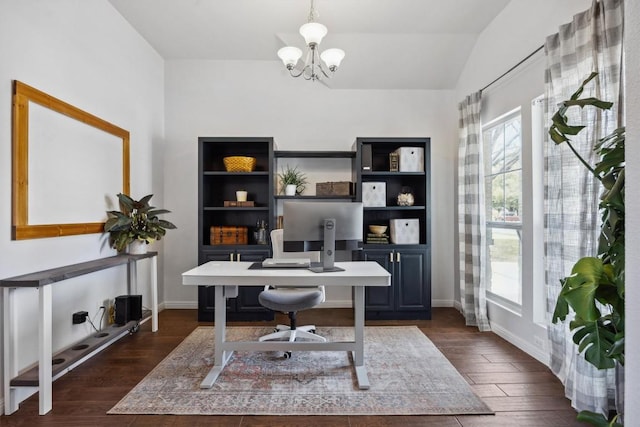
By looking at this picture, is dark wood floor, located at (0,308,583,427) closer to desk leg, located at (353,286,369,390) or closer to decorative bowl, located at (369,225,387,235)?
desk leg, located at (353,286,369,390)

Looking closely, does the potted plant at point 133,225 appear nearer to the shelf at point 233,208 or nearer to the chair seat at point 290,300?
the shelf at point 233,208

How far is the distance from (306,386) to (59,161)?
7.77 feet

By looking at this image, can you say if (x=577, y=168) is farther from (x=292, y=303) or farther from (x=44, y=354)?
(x=44, y=354)

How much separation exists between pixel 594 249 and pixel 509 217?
131cm

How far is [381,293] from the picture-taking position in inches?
153

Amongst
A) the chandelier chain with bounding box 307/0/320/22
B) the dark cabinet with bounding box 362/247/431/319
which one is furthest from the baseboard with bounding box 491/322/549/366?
the chandelier chain with bounding box 307/0/320/22

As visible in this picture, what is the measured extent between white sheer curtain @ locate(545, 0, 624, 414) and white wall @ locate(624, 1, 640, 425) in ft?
3.25

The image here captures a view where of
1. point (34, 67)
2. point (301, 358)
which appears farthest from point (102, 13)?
point (301, 358)

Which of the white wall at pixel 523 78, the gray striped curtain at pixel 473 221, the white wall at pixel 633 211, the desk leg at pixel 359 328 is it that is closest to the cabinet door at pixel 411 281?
the gray striped curtain at pixel 473 221

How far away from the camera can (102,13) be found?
313 centimetres

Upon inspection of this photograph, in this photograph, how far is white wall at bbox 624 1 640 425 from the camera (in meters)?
1.10

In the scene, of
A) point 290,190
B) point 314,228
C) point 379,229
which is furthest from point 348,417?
point 290,190

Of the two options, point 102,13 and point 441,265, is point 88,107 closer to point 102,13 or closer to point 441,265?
point 102,13

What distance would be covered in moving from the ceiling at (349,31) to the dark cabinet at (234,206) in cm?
111
